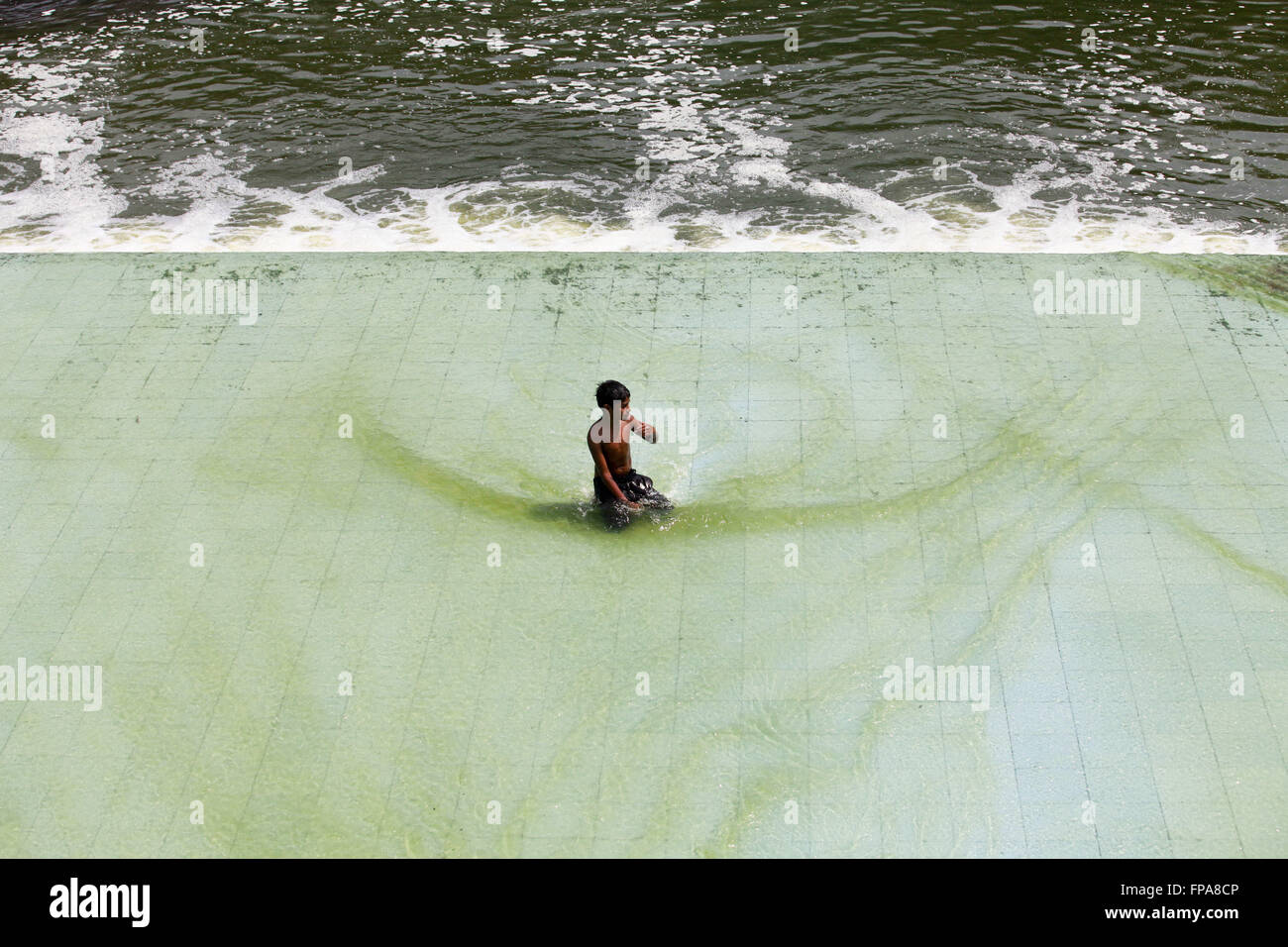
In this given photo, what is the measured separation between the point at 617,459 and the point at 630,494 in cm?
32

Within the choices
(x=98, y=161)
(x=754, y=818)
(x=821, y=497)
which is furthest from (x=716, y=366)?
(x=98, y=161)

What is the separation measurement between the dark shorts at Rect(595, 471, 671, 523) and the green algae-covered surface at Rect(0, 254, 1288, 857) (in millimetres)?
190

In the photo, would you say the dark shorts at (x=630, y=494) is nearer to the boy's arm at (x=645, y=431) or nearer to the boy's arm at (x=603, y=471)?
the boy's arm at (x=603, y=471)

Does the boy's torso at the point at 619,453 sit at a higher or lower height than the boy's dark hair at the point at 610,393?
lower

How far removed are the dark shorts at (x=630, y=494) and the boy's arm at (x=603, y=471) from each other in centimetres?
4

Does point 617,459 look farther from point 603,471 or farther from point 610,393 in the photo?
point 610,393

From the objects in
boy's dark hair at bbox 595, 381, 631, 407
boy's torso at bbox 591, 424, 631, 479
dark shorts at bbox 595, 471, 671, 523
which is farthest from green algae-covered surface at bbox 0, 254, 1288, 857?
boy's dark hair at bbox 595, 381, 631, 407

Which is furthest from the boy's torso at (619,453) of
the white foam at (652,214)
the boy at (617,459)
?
the white foam at (652,214)

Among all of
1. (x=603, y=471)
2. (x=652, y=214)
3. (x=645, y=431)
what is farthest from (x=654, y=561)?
(x=652, y=214)

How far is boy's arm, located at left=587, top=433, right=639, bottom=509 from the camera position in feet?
24.4

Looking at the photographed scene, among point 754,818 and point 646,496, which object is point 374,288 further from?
point 754,818

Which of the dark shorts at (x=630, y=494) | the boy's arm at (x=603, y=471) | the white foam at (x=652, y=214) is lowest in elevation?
the white foam at (x=652, y=214)

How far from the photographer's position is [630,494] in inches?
308

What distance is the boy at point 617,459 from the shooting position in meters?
7.28
